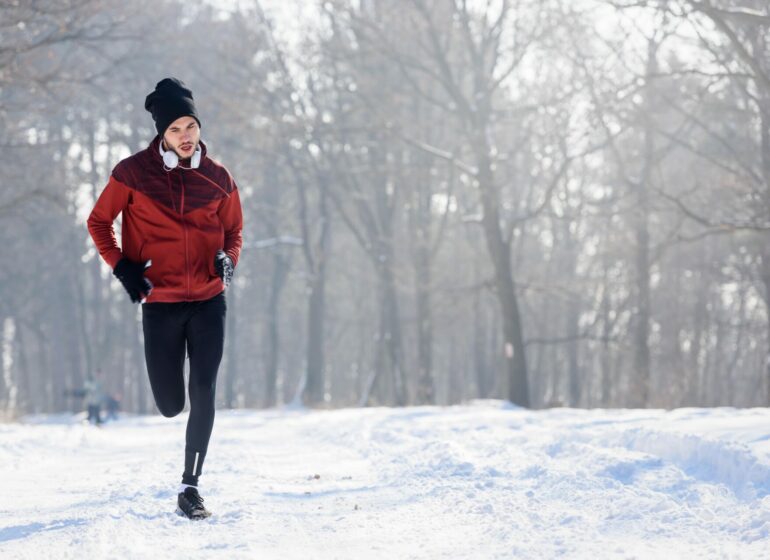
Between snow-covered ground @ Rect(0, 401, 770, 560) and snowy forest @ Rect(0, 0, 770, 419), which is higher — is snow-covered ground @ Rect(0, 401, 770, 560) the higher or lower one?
the lower one

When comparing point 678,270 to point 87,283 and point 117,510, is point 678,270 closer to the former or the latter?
point 87,283

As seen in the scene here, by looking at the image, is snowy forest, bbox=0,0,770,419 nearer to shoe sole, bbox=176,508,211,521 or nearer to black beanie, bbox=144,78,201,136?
black beanie, bbox=144,78,201,136

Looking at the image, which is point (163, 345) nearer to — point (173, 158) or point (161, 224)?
point (161, 224)

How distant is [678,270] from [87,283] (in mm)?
28112

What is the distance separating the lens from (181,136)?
5516 mm

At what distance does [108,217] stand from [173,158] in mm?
513

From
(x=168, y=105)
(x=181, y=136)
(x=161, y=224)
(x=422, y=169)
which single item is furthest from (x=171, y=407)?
(x=422, y=169)

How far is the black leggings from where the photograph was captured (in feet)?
18.2

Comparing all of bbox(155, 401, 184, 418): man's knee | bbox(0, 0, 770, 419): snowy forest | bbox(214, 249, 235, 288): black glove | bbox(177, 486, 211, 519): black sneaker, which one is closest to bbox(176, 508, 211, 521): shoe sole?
bbox(177, 486, 211, 519): black sneaker

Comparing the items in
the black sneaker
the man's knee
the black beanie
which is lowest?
the black sneaker

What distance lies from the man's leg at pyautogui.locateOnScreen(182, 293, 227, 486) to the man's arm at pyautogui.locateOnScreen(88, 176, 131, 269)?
56cm

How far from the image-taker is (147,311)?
219 inches

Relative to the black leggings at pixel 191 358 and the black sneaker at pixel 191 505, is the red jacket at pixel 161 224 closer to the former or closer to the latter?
the black leggings at pixel 191 358

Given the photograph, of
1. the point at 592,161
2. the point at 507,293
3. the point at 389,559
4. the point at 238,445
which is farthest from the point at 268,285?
the point at 389,559
